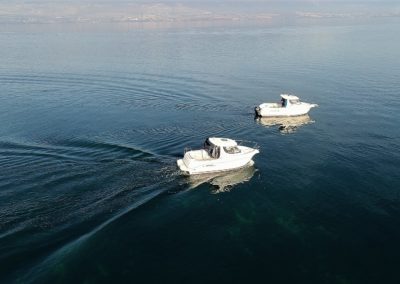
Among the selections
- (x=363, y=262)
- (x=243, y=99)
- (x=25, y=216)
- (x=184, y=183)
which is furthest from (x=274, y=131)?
(x=25, y=216)

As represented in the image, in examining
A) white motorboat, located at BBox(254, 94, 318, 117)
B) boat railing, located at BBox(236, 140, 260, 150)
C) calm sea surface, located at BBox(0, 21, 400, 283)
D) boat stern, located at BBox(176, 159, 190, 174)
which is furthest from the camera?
white motorboat, located at BBox(254, 94, 318, 117)

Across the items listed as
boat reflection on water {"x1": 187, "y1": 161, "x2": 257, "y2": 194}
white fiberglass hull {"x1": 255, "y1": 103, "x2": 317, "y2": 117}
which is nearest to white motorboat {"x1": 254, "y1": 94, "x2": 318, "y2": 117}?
white fiberglass hull {"x1": 255, "y1": 103, "x2": 317, "y2": 117}

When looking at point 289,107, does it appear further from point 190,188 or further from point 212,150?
point 190,188

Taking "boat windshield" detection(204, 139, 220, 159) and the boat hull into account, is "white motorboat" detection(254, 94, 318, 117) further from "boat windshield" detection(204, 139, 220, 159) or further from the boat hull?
"boat windshield" detection(204, 139, 220, 159)

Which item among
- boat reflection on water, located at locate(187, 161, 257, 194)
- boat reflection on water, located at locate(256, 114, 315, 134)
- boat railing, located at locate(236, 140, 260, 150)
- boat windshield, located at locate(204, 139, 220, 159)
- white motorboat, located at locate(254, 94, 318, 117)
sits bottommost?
boat reflection on water, located at locate(187, 161, 257, 194)

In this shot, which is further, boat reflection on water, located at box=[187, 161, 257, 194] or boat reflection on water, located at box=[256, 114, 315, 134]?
boat reflection on water, located at box=[256, 114, 315, 134]

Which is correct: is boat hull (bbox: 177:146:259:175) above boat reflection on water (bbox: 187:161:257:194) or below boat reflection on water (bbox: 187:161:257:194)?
above

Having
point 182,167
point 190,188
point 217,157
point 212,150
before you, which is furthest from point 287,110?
point 190,188
